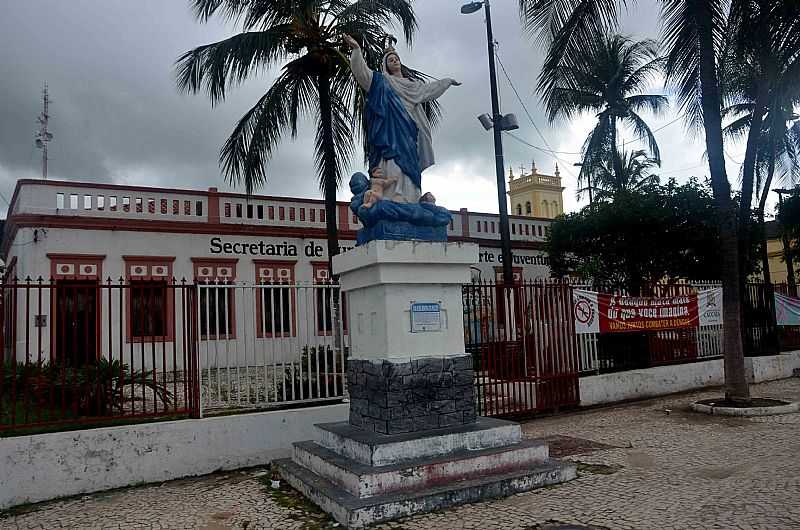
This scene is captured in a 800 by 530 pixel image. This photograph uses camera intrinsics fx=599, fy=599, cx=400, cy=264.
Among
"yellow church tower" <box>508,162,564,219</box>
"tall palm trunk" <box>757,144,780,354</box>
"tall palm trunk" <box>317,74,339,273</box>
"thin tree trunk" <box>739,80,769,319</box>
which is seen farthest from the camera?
"yellow church tower" <box>508,162,564,219</box>

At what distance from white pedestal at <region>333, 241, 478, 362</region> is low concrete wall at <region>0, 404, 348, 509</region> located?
5.10ft

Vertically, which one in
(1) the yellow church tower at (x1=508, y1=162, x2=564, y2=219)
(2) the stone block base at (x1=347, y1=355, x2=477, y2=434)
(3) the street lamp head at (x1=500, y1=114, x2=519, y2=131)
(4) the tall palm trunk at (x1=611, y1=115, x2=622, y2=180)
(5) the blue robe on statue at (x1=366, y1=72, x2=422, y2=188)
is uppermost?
(1) the yellow church tower at (x1=508, y1=162, x2=564, y2=219)

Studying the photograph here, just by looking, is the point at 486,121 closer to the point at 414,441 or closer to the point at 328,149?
the point at 328,149

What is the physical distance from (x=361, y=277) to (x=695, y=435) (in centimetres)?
479

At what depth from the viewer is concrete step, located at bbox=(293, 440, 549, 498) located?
497 centimetres

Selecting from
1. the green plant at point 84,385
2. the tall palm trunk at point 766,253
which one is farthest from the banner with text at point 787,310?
the green plant at point 84,385

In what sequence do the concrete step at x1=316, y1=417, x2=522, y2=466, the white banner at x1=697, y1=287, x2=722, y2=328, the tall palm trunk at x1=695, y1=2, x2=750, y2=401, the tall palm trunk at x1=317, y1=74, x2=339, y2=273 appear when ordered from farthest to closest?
1. the white banner at x1=697, y1=287, x2=722, y2=328
2. the tall palm trunk at x1=317, y1=74, x2=339, y2=273
3. the tall palm trunk at x1=695, y1=2, x2=750, y2=401
4. the concrete step at x1=316, y1=417, x2=522, y2=466

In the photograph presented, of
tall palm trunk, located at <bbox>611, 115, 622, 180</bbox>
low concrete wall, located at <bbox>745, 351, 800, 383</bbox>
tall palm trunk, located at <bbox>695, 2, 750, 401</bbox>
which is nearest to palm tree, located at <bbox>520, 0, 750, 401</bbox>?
tall palm trunk, located at <bbox>695, 2, 750, 401</bbox>

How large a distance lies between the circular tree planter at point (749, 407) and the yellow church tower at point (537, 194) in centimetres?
4373

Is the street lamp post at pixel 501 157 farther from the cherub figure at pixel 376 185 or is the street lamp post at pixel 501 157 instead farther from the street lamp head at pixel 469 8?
the cherub figure at pixel 376 185

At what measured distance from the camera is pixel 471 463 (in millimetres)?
5406

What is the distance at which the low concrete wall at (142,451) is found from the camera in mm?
5801

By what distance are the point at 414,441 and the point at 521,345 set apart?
397cm

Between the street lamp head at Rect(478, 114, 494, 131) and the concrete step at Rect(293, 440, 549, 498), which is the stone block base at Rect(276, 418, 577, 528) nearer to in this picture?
the concrete step at Rect(293, 440, 549, 498)
